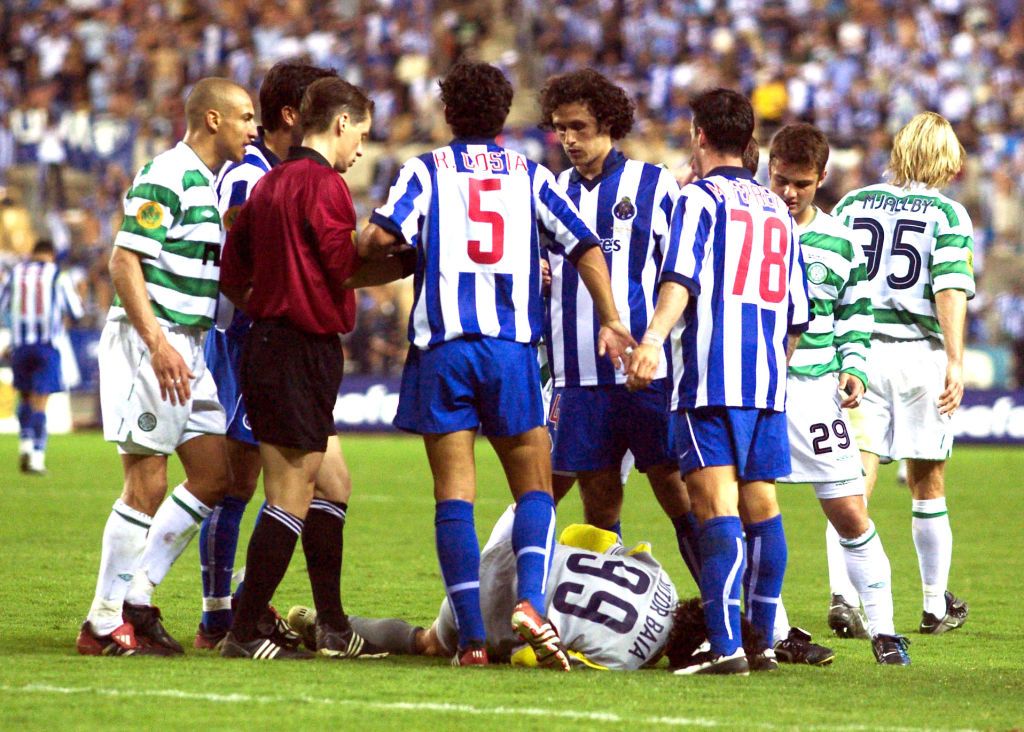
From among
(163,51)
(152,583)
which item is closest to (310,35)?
(163,51)

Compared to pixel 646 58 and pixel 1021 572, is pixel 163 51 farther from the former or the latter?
pixel 1021 572

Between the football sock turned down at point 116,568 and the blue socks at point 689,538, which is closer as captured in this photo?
the football sock turned down at point 116,568

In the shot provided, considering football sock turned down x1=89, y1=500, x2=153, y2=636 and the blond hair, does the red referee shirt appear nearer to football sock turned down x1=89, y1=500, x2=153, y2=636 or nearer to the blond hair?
football sock turned down x1=89, y1=500, x2=153, y2=636

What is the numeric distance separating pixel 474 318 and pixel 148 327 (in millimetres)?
1129

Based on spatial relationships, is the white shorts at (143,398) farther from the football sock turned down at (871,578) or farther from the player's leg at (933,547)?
the player's leg at (933,547)

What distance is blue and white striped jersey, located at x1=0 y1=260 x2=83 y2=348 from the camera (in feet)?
52.9

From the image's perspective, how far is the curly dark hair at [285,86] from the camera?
248 inches

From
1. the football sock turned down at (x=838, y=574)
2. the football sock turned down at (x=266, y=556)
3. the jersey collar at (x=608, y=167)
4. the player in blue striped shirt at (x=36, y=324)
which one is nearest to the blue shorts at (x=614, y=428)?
the jersey collar at (x=608, y=167)

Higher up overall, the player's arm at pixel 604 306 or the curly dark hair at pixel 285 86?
the curly dark hair at pixel 285 86

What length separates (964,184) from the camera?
77.0 ft

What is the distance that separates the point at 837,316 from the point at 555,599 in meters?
1.83

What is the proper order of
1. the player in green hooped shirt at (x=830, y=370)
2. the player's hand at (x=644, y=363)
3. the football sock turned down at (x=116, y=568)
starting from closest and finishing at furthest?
the player's hand at (x=644, y=363) → the football sock turned down at (x=116, y=568) → the player in green hooped shirt at (x=830, y=370)

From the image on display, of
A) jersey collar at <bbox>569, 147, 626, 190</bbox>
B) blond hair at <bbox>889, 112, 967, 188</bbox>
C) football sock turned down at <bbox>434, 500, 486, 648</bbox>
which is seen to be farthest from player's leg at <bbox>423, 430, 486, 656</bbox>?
blond hair at <bbox>889, 112, 967, 188</bbox>

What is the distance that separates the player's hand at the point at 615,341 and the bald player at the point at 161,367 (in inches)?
57.3
